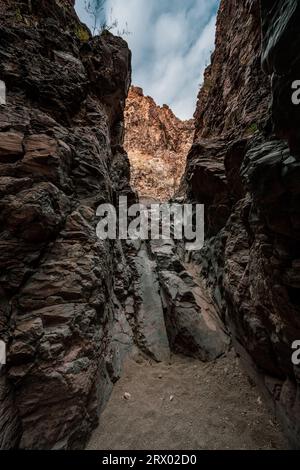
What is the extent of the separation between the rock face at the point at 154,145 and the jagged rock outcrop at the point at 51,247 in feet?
66.2

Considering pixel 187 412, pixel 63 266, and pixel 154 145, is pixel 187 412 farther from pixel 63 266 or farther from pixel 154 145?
pixel 154 145

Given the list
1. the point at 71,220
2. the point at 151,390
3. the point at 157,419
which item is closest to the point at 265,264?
the point at 157,419

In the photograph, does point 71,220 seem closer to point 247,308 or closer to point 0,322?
point 0,322

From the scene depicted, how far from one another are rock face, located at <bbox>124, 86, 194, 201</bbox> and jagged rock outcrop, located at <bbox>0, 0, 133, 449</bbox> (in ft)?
66.2

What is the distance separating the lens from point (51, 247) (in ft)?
20.0

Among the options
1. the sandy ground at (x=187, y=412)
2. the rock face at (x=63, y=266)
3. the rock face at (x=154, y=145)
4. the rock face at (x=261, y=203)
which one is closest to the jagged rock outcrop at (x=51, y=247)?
the rock face at (x=63, y=266)

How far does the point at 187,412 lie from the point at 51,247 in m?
5.24

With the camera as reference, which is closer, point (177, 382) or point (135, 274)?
point (177, 382)

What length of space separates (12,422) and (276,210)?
5.96 m

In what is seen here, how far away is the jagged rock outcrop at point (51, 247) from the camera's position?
4.53 metres

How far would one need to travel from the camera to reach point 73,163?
7.70 metres

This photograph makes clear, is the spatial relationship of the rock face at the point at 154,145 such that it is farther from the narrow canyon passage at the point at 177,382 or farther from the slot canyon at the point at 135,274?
the narrow canyon passage at the point at 177,382

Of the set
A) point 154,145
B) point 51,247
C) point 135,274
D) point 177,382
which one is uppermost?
point 154,145

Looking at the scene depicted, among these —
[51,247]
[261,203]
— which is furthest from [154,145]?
[261,203]
